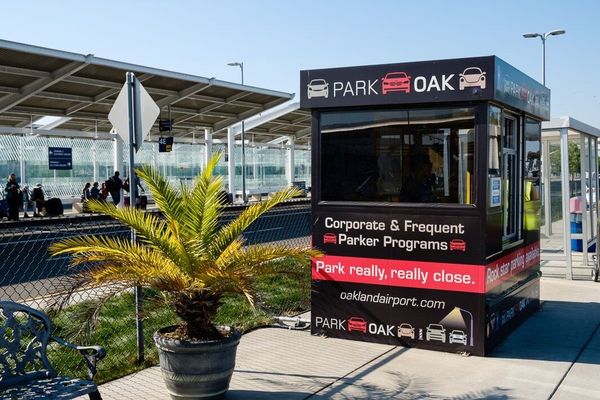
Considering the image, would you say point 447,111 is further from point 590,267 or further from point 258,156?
point 258,156

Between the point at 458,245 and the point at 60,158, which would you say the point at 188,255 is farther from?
the point at 60,158

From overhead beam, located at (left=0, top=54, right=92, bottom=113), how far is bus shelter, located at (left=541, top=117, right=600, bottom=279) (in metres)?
12.9

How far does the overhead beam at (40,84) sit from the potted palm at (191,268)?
15.2 m

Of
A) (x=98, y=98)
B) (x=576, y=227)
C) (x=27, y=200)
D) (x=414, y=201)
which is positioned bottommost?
(x=576, y=227)

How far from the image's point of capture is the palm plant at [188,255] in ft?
15.3

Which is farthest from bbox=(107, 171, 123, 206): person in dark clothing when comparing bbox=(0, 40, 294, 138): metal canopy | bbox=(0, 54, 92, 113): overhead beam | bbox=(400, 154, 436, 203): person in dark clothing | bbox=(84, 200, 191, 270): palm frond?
bbox=(84, 200, 191, 270): palm frond

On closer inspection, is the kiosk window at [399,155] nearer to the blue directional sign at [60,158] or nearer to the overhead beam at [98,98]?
the overhead beam at [98,98]

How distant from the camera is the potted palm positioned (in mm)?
4637

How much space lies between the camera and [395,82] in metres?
6.23

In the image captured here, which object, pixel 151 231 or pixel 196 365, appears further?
pixel 151 231

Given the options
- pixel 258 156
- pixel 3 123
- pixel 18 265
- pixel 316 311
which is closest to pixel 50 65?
pixel 18 265

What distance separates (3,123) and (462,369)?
28.2 m

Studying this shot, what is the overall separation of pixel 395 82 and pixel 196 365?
3185 mm

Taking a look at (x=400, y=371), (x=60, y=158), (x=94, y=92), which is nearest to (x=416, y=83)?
(x=400, y=371)
